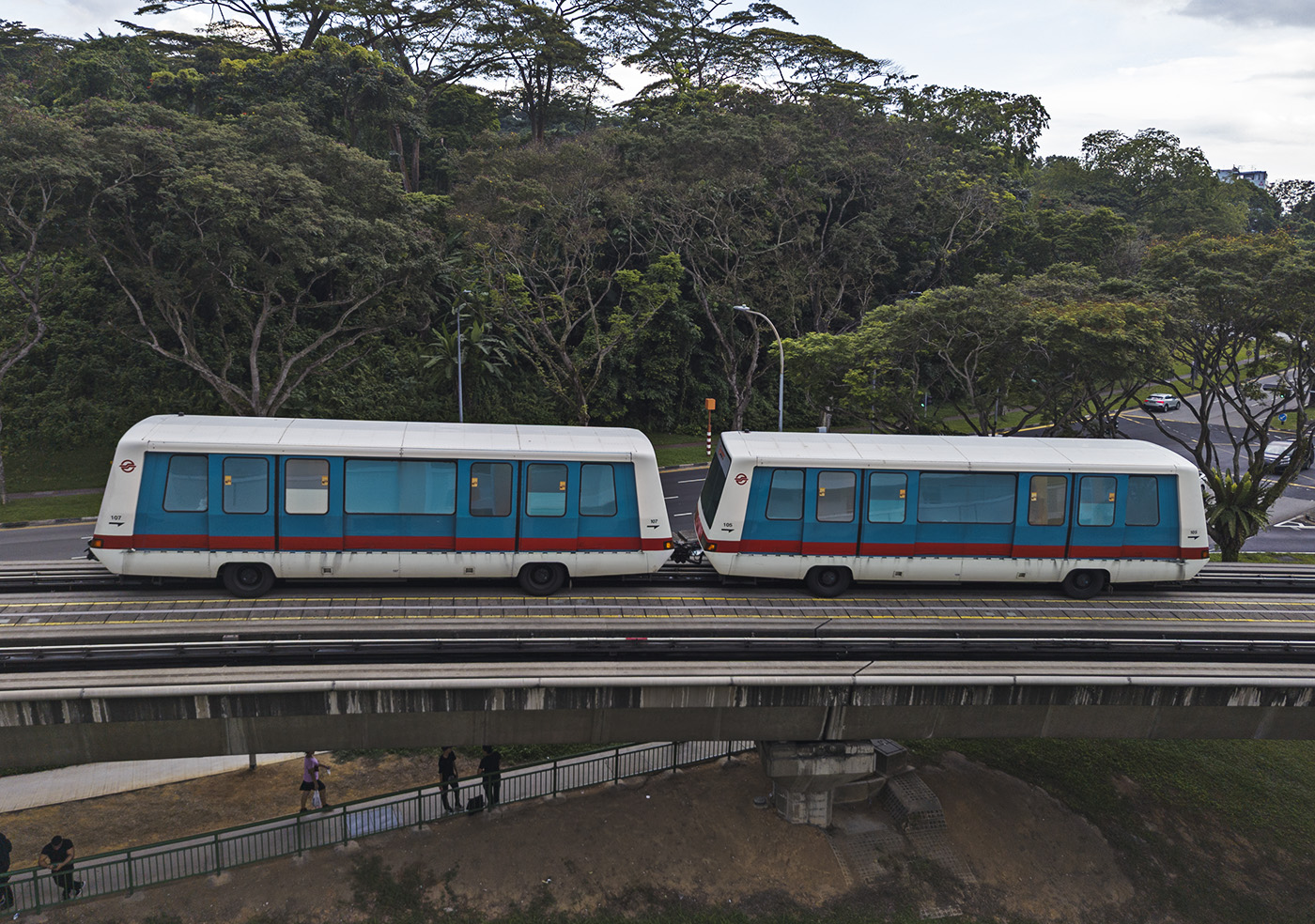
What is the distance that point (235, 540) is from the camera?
1479cm

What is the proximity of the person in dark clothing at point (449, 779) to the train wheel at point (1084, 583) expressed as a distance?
42.0 feet

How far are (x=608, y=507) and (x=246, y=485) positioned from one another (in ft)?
20.8

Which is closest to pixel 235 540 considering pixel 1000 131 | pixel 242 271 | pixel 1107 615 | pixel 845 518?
pixel 845 518

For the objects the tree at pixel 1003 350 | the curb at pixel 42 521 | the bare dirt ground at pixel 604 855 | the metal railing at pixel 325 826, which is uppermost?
the tree at pixel 1003 350

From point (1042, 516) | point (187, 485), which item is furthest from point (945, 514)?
point (187, 485)

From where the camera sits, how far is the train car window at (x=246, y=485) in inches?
580

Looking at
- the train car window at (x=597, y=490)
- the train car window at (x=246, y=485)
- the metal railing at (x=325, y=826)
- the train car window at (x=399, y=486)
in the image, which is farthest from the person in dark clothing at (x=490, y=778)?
the train car window at (x=246, y=485)

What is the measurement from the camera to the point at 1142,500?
1647cm

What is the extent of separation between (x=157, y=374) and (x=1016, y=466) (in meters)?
40.2

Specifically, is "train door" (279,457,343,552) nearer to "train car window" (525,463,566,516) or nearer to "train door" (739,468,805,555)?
"train car window" (525,463,566,516)

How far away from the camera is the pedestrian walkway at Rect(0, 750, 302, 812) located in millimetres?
17359

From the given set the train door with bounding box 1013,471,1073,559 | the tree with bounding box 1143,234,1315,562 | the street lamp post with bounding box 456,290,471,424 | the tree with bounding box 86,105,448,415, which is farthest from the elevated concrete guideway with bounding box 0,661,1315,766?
the street lamp post with bounding box 456,290,471,424

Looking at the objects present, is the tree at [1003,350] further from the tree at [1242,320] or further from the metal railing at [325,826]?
the metal railing at [325,826]

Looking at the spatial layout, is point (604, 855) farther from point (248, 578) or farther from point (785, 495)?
point (248, 578)
